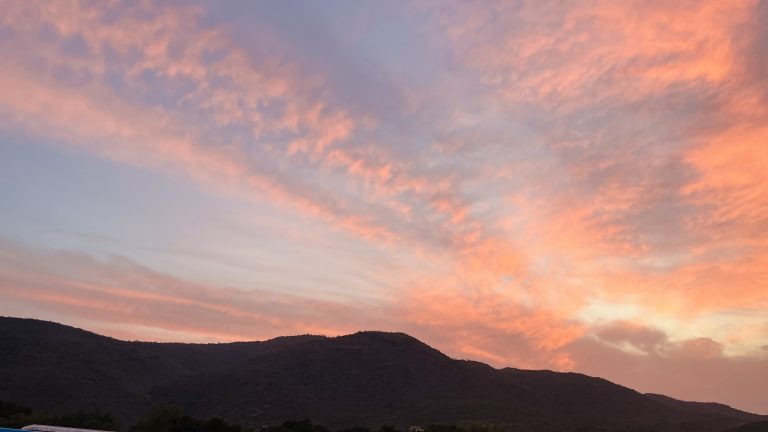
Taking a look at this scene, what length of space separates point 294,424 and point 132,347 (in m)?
78.2

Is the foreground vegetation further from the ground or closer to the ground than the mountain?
closer to the ground

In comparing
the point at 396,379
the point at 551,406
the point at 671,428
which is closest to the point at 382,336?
the point at 396,379

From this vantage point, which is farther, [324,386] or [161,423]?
[324,386]

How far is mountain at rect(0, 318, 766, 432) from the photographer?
81.3 m

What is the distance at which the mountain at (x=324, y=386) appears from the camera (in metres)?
81.3

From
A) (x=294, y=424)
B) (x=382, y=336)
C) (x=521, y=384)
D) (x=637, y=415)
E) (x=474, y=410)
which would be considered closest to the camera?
(x=294, y=424)

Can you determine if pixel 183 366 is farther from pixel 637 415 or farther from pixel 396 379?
pixel 637 415

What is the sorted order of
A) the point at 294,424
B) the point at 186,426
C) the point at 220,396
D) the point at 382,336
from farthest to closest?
the point at 382,336 → the point at 220,396 → the point at 294,424 → the point at 186,426

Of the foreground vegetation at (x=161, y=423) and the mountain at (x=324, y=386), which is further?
the mountain at (x=324, y=386)

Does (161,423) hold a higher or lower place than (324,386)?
lower

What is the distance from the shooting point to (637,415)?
99.1 meters

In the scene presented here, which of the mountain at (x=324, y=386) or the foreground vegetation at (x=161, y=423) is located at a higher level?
the mountain at (x=324, y=386)

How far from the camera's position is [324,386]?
98.2 m

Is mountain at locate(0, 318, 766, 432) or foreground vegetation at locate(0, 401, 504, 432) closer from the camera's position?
foreground vegetation at locate(0, 401, 504, 432)
